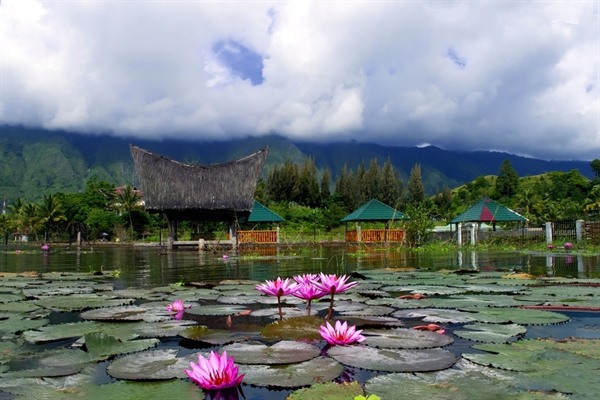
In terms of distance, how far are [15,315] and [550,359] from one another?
123 inches

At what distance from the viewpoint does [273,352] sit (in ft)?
6.62

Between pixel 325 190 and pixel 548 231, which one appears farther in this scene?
pixel 325 190

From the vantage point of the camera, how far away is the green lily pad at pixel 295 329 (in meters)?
2.38

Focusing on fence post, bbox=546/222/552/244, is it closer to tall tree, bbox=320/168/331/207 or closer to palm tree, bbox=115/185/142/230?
palm tree, bbox=115/185/142/230

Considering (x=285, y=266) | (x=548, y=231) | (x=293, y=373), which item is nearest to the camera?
(x=293, y=373)

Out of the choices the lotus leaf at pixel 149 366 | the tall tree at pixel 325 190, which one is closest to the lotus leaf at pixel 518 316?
the lotus leaf at pixel 149 366

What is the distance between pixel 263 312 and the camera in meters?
3.18

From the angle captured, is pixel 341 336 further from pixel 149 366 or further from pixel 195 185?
pixel 195 185

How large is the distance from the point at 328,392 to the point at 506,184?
177 ft

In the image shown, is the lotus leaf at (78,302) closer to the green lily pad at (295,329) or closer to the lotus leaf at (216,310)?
the lotus leaf at (216,310)

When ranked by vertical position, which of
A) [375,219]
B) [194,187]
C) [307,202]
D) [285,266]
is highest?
[307,202]

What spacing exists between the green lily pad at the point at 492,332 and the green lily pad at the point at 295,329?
0.76 meters

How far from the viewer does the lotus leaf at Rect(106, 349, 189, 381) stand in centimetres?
174

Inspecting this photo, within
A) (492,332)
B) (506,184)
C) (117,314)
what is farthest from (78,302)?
(506,184)
